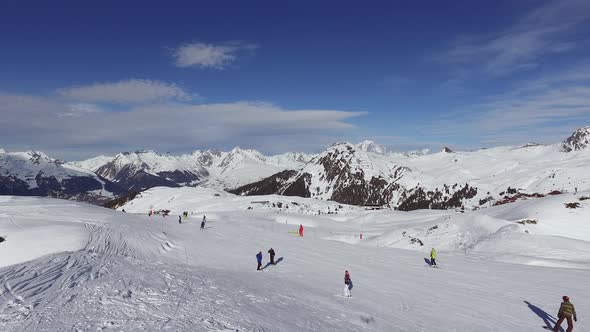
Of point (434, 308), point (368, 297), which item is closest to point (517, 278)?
point (434, 308)

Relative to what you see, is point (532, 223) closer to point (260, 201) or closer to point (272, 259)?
point (272, 259)

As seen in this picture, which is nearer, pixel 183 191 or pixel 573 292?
pixel 573 292

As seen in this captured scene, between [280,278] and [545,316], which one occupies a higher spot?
[545,316]

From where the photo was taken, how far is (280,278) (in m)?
32.7

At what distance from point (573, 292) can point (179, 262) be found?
3419cm

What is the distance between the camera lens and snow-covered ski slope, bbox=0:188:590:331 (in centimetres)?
1855

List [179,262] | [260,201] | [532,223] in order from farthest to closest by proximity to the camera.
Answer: [260,201], [532,223], [179,262]

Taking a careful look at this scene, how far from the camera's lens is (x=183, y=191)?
547 ft

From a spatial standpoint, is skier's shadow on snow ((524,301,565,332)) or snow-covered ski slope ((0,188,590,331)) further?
skier's shadow on snow ((524,301,565,332))

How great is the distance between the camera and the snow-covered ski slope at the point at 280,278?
18547 millimetres

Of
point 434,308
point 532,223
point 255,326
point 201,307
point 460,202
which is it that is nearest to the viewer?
point 255,326

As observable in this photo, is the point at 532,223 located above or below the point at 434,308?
above

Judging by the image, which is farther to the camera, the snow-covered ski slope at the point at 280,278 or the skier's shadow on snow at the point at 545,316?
the skier's shadow on snow at the point at 545,316

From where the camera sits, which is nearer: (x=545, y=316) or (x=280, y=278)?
(x=545, y=316)
